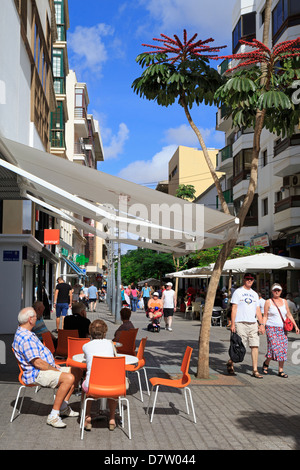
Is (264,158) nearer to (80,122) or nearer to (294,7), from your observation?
(294,7)

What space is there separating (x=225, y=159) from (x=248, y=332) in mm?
35164

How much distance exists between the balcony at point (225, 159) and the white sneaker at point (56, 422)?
38931 millimetres

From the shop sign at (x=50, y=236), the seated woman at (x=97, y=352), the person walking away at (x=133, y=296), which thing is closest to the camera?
the seated woman at (x=97, y=352)

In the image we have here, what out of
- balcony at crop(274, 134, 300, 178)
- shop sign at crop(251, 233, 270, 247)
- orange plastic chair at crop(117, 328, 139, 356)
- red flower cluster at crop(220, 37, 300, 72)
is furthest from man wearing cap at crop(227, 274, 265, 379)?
shop sign at crop(251, 233, 270, 247)

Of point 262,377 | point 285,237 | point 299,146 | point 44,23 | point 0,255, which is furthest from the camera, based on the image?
point 285,237

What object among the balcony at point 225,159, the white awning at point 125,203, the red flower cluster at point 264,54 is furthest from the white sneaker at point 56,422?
the balcony at point 225,159

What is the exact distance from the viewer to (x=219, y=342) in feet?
57.9

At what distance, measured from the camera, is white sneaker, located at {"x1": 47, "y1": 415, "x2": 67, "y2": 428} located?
21.9ft

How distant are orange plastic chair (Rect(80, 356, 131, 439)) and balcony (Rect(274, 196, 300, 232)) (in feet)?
73.9

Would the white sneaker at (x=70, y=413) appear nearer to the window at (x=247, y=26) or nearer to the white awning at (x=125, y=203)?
the white awning at (x=125, y=203)

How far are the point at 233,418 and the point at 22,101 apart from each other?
13.9 metres

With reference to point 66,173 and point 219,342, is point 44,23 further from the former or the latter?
point 66,173

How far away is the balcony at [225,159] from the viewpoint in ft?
146
